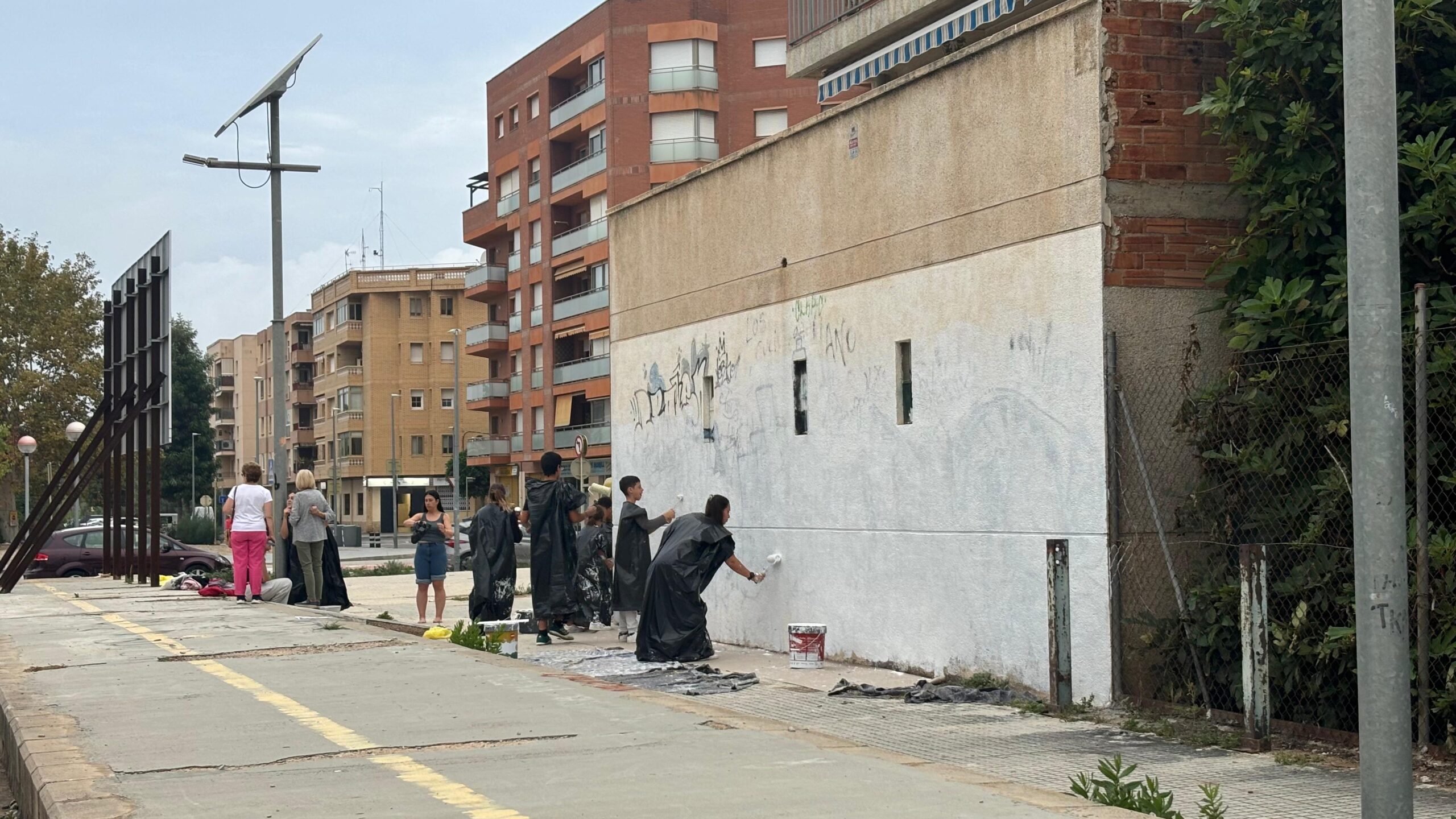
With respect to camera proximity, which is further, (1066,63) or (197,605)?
(197,605)

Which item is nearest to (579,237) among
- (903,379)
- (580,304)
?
(580,304)

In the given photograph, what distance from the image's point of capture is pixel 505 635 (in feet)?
47.1

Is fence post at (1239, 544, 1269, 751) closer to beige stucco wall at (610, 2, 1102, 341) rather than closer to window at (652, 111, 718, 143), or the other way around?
beige stucco wall at (610, 2, 1102, 341)

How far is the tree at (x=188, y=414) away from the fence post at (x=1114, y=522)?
291 feet

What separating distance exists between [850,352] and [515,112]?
199 ft

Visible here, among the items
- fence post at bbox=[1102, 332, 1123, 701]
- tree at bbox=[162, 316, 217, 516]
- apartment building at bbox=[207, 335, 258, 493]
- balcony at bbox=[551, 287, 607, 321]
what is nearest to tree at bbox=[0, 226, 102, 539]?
balcony at bbox=[551, 287, 607, 321]

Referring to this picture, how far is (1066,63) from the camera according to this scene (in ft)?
34.0

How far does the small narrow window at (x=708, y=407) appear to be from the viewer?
51.8 ft

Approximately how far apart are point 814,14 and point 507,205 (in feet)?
188

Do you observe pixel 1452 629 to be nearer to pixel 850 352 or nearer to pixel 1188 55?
pixel 1188 55

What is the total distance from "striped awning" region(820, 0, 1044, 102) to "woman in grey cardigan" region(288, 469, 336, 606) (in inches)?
306

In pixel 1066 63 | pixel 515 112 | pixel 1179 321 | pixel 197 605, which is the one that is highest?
pixel 515 112

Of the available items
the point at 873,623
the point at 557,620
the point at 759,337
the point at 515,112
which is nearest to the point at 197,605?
the point at 557,620

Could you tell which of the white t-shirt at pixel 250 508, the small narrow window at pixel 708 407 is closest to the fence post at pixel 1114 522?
the small narrow window at pixel 708 407
